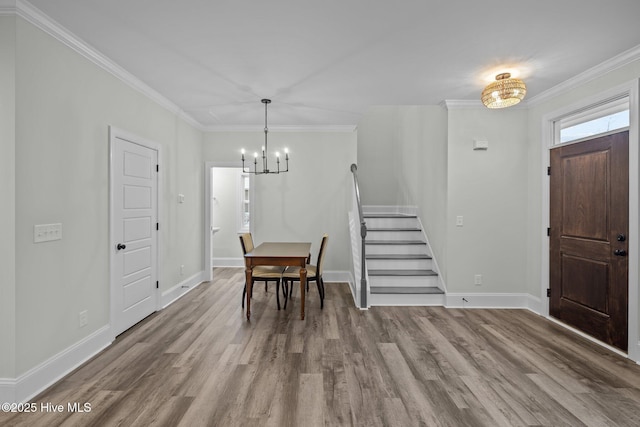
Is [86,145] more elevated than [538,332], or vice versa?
[86,145]

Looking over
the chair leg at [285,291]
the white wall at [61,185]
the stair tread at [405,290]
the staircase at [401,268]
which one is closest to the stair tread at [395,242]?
the staircase at [401,268]

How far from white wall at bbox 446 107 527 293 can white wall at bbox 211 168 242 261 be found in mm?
4180

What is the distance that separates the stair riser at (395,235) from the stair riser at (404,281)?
2.88ft

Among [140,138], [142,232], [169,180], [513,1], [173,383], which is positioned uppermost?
[513,1]

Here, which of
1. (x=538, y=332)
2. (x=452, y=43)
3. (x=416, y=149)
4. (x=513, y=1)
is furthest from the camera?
(x=416, y=149)

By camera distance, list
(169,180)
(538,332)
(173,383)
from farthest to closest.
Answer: (169,180), (538,332), (173,383)

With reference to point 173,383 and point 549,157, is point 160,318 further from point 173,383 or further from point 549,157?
point 549,157

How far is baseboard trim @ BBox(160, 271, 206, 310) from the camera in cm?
410

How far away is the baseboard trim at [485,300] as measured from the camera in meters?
4.08

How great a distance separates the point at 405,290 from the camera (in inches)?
168

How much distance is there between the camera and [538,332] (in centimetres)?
330

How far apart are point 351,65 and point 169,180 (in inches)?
107

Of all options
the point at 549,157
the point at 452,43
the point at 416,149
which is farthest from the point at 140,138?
the point at 549,157

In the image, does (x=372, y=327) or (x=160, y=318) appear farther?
(x=160, y=318)
